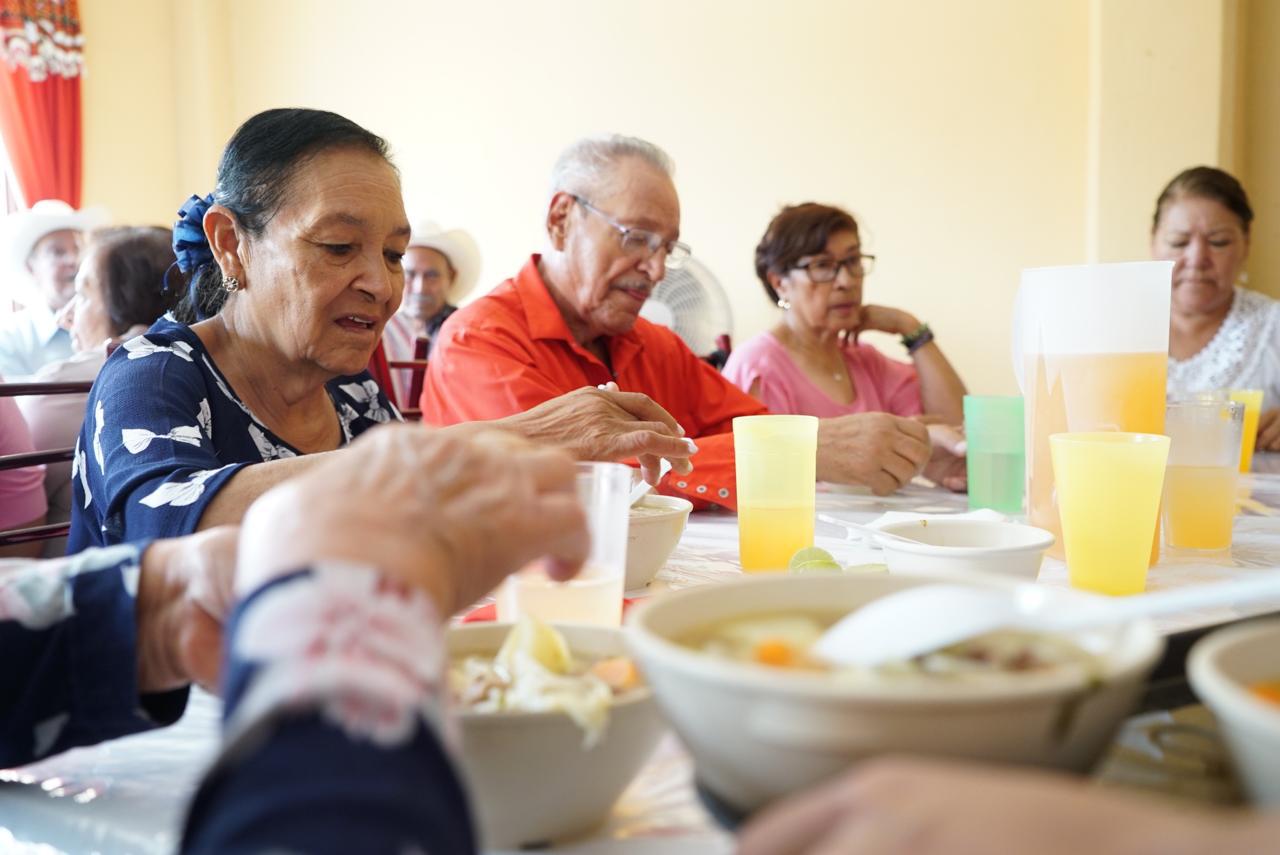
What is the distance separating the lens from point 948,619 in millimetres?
474

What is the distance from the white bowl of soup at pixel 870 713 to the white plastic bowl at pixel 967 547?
1.74ft

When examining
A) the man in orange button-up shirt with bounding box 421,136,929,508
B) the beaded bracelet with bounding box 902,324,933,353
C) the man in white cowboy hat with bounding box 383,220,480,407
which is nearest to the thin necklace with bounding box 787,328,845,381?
the beaded bracelet with bounding box 902,324,933,353

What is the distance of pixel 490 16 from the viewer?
5094 mm

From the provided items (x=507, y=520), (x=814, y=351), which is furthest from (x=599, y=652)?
(x=814, y=351)

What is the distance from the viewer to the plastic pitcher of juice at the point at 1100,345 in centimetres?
118

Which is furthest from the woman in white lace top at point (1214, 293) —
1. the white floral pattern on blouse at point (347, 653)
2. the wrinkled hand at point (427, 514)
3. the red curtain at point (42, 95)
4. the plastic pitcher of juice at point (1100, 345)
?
the red curtain at point (42, 95)

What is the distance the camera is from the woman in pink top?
3.04 meters

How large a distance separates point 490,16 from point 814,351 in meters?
2.87

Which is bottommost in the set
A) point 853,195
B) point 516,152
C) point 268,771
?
point 268,771

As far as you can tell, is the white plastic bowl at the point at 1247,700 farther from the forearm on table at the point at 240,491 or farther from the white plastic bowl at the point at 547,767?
the forearm on table at the point at 240,491

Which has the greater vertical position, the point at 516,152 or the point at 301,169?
the point at 516,152

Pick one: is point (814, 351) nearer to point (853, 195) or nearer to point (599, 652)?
point (853, 195)

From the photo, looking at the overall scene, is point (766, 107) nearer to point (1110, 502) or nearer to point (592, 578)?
point (1110, 502)

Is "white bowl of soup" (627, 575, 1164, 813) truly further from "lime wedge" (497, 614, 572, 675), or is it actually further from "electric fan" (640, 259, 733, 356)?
"electric fan" (640, 259, 733, 356)
